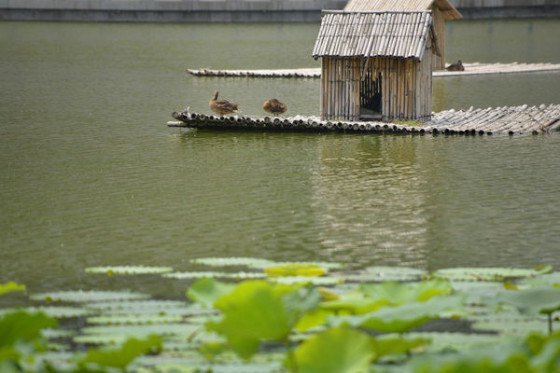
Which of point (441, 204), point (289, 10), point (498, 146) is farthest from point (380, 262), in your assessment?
point (289, 10)

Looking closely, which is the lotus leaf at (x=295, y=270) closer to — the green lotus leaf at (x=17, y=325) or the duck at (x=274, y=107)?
the green lotus leaf at (x=17, y=325)

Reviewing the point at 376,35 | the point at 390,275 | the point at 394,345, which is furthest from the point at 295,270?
the point at 376,35

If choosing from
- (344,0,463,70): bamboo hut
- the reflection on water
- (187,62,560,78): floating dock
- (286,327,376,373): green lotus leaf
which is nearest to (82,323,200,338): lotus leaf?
(286,327,376,373): green lotus leaf

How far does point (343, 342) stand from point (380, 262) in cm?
472

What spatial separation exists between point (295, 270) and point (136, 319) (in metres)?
1.53

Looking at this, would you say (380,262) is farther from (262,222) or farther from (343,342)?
(343,342)

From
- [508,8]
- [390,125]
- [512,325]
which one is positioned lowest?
[390,125]

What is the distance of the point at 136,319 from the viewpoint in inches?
191

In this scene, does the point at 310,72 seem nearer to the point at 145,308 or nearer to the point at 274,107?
the point at 274,107

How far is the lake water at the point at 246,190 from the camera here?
26.5ft

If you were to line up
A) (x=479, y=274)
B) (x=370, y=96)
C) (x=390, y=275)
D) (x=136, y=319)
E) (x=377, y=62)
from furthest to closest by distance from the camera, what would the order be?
(x=370, y=96), (x=377, y=62), (x=390, y=275), (x=479, y=274), (x=136, y=319)

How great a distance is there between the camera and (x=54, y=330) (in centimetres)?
474

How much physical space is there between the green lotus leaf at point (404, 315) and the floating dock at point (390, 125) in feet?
39.1

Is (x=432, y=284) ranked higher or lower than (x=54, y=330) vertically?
higher
